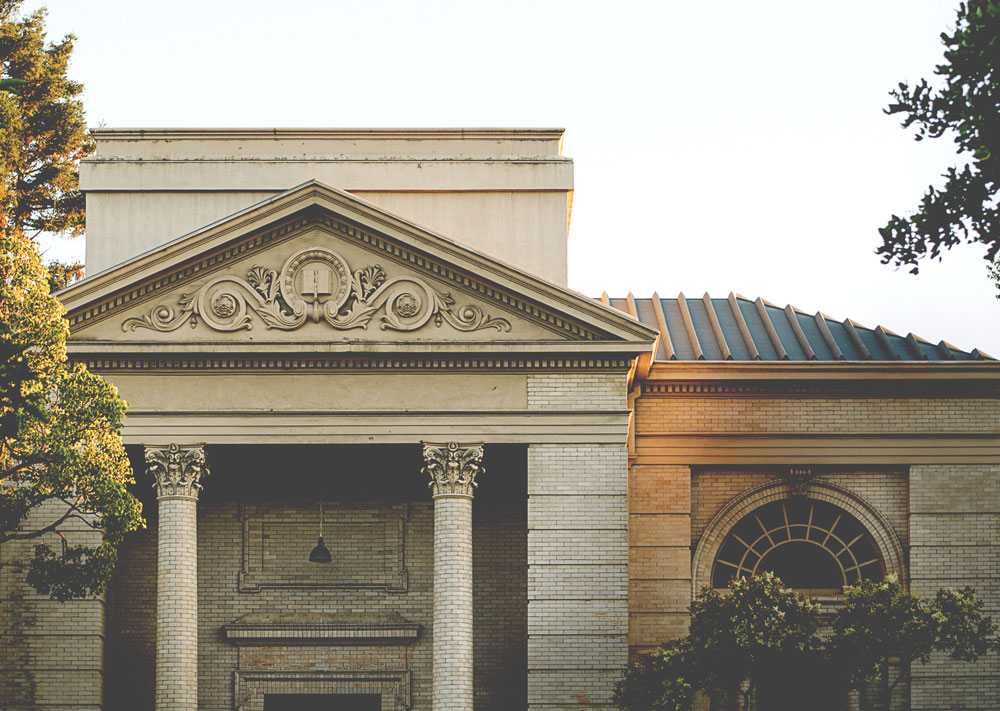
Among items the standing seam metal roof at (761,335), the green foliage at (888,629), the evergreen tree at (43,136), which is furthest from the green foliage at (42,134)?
the green foliage at (888,629)

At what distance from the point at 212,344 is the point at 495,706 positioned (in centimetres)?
823

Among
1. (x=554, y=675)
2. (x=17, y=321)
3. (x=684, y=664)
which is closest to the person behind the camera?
(x=17, y=321)

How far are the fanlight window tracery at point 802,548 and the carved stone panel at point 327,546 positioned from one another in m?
6.10

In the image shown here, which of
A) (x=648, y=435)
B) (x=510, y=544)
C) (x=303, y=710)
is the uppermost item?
(x=648, y=435)

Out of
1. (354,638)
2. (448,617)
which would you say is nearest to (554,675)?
(448,617)

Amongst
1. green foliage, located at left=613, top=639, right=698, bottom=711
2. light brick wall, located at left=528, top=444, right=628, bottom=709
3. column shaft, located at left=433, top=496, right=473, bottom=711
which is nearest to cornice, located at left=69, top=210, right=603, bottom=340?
light brick wall, located at left=528, top=444, right=628, bottom=709

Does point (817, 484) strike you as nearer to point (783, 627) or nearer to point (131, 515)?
point (783, 627)

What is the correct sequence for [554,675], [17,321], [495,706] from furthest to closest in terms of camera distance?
1. [495,706]
2. [554,675]
3. [17,321]

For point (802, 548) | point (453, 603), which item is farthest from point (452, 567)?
point (802, 548)

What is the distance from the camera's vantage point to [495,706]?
31312 mm

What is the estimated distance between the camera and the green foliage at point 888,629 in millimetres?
27141

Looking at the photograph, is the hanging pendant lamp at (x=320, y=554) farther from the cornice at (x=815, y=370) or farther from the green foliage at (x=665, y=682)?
the cornice at (x=815, y=370)

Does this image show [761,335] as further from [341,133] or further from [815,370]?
[341,133]

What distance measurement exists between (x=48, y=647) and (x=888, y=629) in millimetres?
13902
